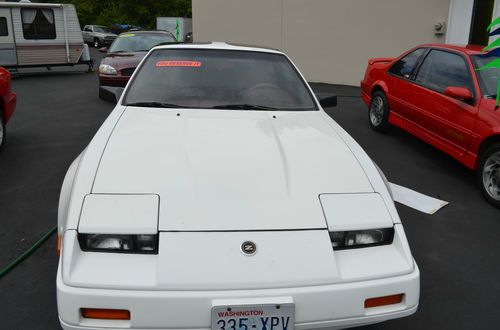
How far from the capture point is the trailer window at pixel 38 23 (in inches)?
543

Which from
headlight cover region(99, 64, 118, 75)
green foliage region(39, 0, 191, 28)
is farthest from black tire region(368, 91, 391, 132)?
green foliage region(39, 0, 191, 28)

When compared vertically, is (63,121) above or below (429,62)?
below

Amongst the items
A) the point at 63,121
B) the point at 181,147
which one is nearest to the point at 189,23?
the point at 63,121

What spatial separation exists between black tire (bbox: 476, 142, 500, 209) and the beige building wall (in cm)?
721

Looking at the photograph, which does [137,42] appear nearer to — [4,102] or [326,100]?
[4,102]

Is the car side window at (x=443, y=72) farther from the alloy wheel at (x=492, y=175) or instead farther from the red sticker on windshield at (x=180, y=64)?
the red sticker on windshield at (x=180, y=64)

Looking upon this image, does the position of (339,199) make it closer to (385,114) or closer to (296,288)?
(296,288)

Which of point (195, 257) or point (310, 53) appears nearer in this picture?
point (195, 257)

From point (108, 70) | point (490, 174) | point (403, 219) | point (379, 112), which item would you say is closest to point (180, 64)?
point (403, 219)

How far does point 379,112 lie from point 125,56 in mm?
5357

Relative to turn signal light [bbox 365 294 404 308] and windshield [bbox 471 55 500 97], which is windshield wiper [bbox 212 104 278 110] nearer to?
turn signal light [bbox 365 294 404 308]

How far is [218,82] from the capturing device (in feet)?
11.4

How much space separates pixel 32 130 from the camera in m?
7.07

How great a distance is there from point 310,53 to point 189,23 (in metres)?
23.2
